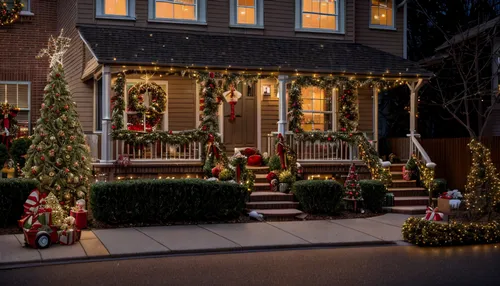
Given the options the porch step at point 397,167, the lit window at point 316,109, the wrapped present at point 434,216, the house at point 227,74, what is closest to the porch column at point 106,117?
the house at point 227,74

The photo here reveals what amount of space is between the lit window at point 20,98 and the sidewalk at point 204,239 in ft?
28.7

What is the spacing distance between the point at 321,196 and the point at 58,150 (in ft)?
20.2

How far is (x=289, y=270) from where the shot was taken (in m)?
9.72

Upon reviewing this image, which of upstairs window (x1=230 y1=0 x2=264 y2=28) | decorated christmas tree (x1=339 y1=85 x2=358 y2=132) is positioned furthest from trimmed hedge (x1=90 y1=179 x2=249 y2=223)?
upstairs window (x1=230 y1=0 x2=264 y2=28)

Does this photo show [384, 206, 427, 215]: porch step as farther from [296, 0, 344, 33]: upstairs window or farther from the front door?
[296, 0, 344, 33]: upstairs window

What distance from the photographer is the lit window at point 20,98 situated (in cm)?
2061

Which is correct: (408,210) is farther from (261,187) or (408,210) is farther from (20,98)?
(20,98)

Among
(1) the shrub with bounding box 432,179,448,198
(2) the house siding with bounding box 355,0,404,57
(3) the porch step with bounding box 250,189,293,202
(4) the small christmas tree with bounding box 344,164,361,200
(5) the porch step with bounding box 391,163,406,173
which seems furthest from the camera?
(2) the house siding with bounding box 355,0,404,57

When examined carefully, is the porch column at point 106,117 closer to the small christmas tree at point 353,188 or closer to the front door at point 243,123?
the front door at point 243,123

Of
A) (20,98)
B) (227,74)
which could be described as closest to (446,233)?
(227,74)

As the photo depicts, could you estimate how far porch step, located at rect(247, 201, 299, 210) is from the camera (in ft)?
52.6

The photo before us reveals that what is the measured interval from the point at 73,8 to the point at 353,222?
34.1 ft

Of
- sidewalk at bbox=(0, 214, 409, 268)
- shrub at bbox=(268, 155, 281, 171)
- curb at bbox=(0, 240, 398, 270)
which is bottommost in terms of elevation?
curb at bbox=(0, 240, 398, 270)

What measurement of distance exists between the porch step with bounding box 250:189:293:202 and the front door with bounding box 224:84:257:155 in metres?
3.61
